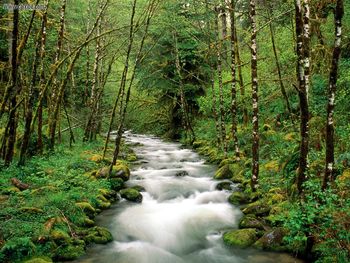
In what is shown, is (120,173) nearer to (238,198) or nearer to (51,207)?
(238,198)

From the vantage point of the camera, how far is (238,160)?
1590 centimetres

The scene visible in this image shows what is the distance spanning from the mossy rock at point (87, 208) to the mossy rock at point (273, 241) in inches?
199

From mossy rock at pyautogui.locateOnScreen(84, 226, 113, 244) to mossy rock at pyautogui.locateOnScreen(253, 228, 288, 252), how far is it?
12.8ft

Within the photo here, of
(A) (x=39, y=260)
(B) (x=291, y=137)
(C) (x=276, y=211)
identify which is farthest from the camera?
(B) (x=291, y=137)

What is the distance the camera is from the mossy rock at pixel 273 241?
27.3 feet

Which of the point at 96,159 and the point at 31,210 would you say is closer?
the point at 31,210

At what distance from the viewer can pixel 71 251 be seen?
808 centimetres

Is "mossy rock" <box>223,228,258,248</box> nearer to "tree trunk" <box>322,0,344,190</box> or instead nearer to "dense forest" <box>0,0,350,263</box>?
"dense forest" <box>0,0,350,263</box>

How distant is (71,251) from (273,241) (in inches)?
193

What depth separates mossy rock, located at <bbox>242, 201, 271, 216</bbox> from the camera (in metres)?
10.4

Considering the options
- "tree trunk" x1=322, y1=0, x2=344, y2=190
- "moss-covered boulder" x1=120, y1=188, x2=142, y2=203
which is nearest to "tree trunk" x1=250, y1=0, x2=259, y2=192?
"tree trunk" x1=322, y1=0, x2=344, y2=190

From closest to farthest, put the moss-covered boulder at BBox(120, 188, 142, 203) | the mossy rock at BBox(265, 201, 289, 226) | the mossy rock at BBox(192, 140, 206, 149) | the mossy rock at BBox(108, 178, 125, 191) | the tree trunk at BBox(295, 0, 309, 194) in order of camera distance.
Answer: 1. the tree trunk at BBox(295, 0, 309, 194)
2. the mossy rock at BBox(265, 201, 289, 226)
3. the moss-covered boulder at BBox(120, 188, 142, 203)
4. the mossy rock at BBox(108, 178, 125, 191)
5. the mossy rock at BBox(192, 140, 206, 149)

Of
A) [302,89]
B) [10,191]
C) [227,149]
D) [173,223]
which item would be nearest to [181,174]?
[227,149]

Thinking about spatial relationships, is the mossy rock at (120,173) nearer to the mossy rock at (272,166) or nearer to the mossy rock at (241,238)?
the mossy rock at (272,166)
